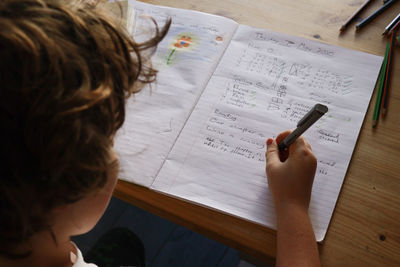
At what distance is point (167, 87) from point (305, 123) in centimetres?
29

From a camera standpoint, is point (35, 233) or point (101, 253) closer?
point (35, 233)

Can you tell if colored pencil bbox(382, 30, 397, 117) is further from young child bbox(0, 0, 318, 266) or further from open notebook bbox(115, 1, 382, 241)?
A: young child bbox(0, 0, 318, 266)

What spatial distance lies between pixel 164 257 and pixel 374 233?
2.34 ft

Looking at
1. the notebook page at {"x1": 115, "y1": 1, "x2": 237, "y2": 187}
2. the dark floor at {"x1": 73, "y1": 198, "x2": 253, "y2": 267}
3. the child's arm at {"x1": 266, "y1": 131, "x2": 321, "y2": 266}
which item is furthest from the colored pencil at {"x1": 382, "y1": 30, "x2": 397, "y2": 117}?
the dark floor at {"x1": 73, "y1": 198, "x2": 253, "y2": 267}

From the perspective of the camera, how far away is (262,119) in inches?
25.3

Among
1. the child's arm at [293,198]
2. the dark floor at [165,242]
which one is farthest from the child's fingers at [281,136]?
the dark floor at [165,242]

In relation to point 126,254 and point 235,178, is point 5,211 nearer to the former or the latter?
point 235,178

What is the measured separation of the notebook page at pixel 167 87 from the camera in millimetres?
605

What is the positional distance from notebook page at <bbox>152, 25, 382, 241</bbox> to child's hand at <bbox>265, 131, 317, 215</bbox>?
0.02 metres

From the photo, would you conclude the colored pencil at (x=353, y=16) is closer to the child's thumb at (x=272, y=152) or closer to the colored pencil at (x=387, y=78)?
the colored pencil at (x=387, y=78)

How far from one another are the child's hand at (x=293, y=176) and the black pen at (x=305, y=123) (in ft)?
0.04

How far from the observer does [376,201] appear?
1.77 ft

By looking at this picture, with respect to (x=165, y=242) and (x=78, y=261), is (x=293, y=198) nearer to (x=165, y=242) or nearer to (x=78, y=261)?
(x=78, y=261)

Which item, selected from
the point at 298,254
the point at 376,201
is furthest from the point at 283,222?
the point at 376,201
